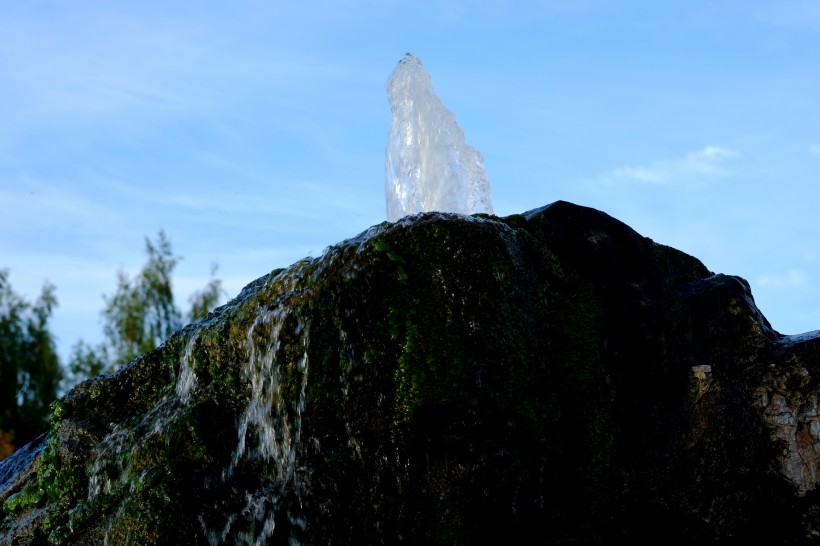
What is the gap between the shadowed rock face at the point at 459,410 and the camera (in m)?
4.89

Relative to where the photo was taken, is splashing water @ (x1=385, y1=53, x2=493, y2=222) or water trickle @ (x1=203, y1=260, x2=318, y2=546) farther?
splashing water @ (x1=385, y1=53, x2=493, y2=222)

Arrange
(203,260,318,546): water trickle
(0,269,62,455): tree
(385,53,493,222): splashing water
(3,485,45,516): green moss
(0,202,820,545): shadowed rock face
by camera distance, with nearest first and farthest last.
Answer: (0,202,820,545): shadowed rock face → (203,260,318,546): water trickle → (3,485,45,516): green moss → (385,53,493,222): splashing water → (0,269,62,455): tree

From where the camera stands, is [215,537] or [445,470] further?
[215,537]

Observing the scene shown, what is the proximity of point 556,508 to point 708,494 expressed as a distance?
1.09m

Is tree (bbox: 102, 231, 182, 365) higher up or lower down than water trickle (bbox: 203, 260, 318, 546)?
higher up

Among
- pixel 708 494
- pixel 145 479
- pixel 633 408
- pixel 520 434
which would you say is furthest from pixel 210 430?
pixel 708 494

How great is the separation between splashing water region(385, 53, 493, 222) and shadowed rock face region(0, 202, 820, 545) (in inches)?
117

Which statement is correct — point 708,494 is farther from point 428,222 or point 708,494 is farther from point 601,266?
point 428,222

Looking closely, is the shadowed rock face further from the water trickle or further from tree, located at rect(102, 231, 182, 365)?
tree, located at rect(102, 231, 182, 365)

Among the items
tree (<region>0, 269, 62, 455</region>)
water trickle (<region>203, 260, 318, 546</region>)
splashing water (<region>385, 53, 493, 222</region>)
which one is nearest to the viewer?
water trickle (<region>203, 260, 318, 546</region>)

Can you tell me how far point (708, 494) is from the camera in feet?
18.7

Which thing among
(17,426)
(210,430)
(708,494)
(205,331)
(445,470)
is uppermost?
(17,426)

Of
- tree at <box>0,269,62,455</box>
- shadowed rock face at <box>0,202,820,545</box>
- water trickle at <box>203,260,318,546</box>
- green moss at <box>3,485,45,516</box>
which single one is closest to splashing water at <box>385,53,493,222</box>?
shadowed rock face at <box>0,202,820,545</box>

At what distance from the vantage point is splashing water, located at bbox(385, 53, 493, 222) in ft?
29.3
